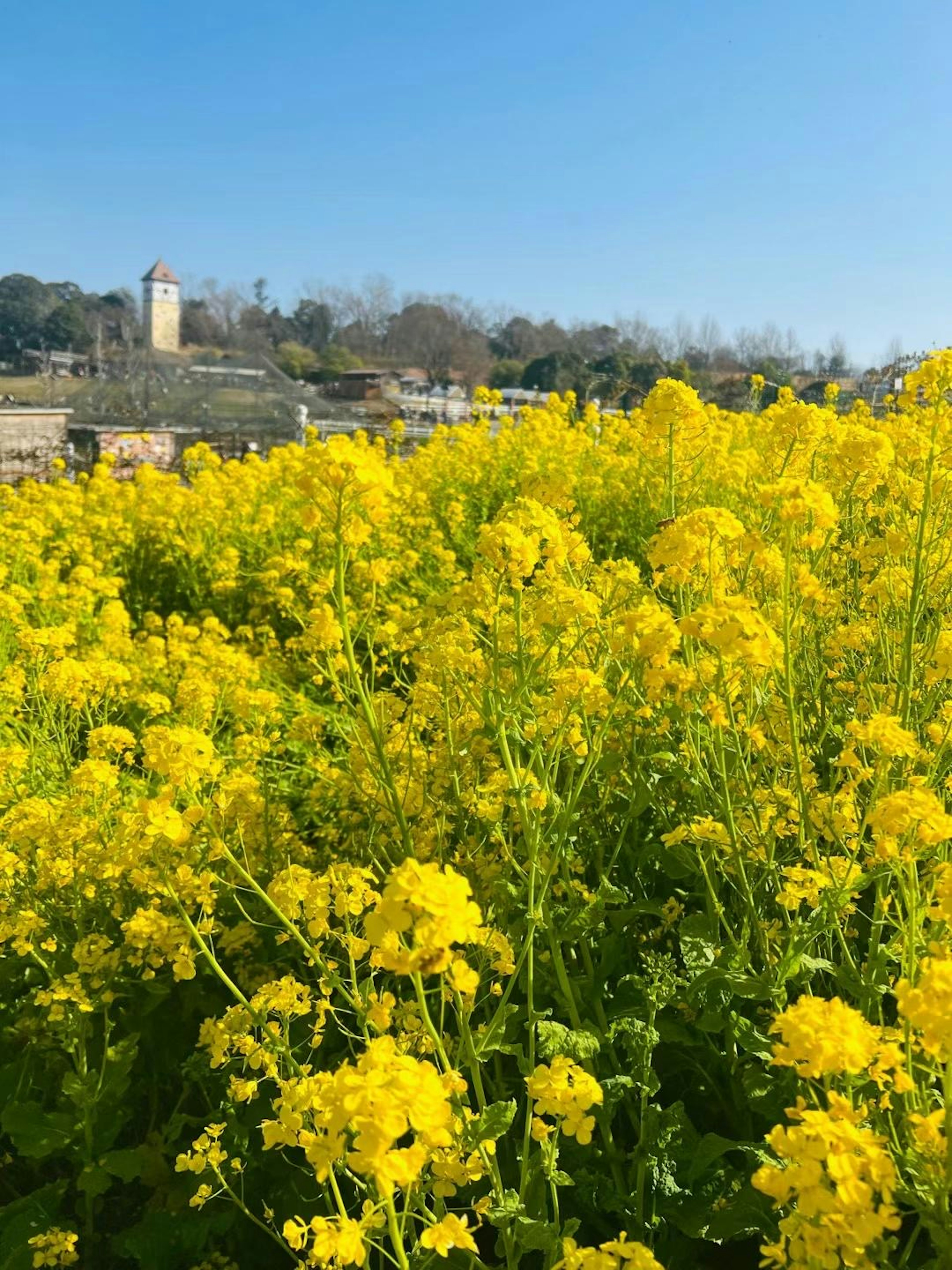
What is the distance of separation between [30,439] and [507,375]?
4557 centimetres

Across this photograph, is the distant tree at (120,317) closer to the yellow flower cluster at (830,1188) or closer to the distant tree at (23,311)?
the distant tree at (23,311)

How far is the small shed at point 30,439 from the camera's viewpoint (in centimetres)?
1245

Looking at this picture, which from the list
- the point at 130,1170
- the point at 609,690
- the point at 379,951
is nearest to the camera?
the point at 379,951

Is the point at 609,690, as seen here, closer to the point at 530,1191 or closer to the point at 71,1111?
the point at 530,1191

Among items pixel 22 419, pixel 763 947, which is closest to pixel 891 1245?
pixel 763 947

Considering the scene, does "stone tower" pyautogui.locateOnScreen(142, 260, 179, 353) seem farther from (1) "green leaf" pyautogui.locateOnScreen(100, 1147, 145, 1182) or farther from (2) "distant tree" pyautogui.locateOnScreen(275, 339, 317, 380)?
(1) "green leaf" pyautogui.locateOnScreen(100, 1147, 145, 1182)

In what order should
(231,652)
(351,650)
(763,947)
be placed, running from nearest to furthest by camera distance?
1. (351,650)
2. (763,947)
3. (231,652)

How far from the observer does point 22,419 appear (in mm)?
22094

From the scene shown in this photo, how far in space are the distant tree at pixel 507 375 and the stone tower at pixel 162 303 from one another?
38205mm

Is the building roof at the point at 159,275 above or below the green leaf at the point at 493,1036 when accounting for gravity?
above

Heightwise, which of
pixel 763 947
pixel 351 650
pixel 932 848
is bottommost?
pixel 763 947

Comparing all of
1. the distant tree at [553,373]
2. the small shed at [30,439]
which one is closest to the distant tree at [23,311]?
the distant tree at [553,373]

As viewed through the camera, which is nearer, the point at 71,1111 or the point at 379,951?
the point at 379,951

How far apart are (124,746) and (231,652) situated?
104cm
